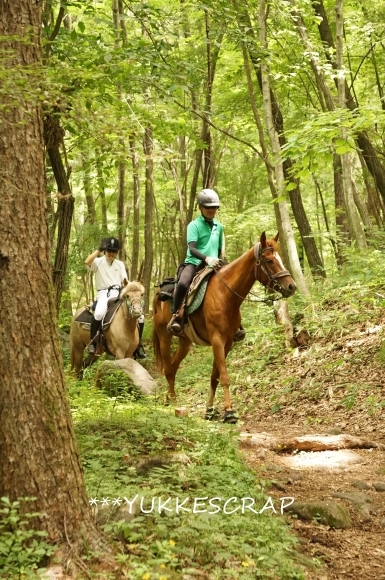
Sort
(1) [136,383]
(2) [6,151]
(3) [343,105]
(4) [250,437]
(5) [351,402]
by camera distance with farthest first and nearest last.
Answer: (3) [343,105]
(1) [136,383]
(5) [351,402]
(4) [250,437]
(2) [6,151]

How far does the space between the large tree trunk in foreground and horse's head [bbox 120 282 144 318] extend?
635 cm

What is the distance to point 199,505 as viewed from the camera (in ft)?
14.3

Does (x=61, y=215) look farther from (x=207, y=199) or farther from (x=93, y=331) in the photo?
(x=207, y=199)

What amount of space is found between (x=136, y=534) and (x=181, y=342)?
6.27 m

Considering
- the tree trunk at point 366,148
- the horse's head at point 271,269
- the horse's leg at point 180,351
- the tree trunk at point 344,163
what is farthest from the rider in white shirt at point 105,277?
the tree trunk at point 366,148

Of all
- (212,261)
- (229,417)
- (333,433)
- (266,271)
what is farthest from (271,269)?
(333,433)

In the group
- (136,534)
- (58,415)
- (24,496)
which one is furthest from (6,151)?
(136,534)

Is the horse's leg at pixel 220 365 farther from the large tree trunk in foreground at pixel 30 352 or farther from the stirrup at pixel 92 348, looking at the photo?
the large tree trunk in foreground at pixel 30 352

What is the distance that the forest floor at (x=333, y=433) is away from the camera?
4.47 m

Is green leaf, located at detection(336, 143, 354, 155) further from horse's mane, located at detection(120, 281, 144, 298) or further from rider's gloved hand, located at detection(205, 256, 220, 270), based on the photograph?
horse's mane, located at detection(120, 281, 144, 298)

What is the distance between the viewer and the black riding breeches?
9094mm

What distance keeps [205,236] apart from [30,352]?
5678 mm

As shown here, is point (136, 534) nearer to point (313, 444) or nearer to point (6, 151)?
point (6, 151)

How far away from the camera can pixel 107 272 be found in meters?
11.4
